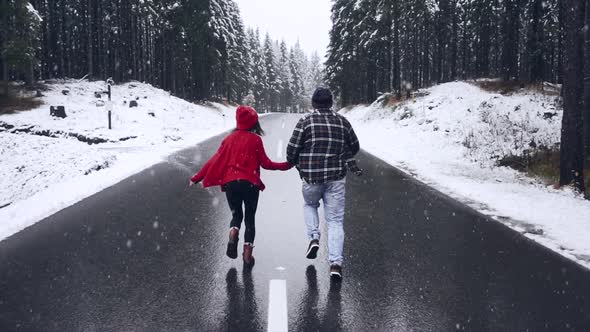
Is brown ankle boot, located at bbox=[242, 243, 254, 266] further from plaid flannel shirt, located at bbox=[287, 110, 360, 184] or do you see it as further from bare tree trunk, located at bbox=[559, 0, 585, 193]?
bare tree trunk, located at bbox=[559, 0, 585, 193]

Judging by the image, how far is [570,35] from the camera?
9164 millimetres

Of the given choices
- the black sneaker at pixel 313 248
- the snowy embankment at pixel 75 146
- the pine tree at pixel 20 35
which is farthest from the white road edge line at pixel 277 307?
the pine tree at pixel 20 35

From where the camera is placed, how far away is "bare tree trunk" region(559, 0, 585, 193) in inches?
360

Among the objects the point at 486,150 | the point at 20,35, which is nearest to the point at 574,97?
the point at 486,150

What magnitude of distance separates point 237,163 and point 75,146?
10.4 meters

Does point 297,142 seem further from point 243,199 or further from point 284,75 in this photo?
point 284,75

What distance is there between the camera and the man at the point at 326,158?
476 cm

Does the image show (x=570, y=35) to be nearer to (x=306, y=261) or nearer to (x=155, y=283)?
(x=306, y=261)

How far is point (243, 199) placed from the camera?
518 cm

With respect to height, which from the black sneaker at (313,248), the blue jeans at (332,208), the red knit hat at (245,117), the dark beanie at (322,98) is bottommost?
the black sneaker at (313,248)

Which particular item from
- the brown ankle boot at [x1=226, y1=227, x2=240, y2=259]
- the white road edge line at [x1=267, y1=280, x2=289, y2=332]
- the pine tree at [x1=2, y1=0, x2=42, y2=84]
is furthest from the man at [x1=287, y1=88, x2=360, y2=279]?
the pine tree at [x1=2, y1=0, x2=42, y2=84]

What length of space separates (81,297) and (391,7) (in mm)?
33353

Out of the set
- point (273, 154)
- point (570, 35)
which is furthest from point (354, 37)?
point (570, 35)

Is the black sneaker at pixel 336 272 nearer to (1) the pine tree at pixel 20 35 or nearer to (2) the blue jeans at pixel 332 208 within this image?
(2) the blue jeans at pixel 332 208
